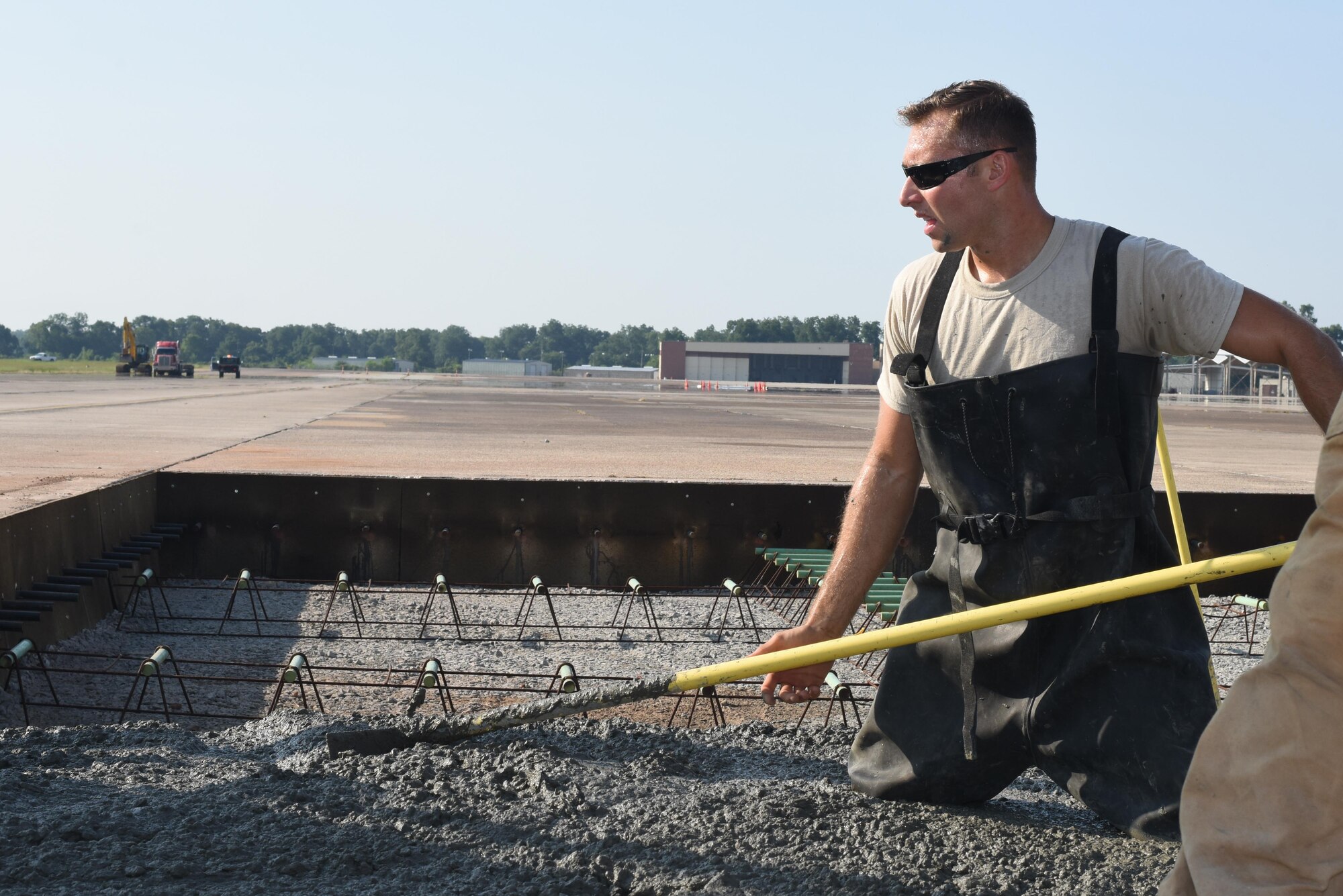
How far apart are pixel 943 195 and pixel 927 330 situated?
371 millimetres

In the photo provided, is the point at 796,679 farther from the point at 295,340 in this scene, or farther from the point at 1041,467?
the point at 295,340

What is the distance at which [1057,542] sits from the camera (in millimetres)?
3139

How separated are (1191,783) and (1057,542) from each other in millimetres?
1584

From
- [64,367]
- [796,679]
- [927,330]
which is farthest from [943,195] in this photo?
[64,367]

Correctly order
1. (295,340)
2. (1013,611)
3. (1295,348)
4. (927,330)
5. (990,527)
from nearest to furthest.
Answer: (1013,611) → (1295,348) → (990,527) → (927,330) → (295,340)

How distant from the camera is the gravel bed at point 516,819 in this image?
2.83m

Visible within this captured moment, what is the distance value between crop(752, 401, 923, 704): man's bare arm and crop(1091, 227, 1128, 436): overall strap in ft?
1.76

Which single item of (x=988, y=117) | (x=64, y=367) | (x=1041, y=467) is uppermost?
(x=988, y=117)

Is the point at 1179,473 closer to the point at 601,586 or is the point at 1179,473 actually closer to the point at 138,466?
the point at 601,586

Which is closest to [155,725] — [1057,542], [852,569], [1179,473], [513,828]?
[513,828]

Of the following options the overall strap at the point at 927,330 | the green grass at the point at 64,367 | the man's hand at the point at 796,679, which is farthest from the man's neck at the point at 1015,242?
the green grass at the point at 64,367

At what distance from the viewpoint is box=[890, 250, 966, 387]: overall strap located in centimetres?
328

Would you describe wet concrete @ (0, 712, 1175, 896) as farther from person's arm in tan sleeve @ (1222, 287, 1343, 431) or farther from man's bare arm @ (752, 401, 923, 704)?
person's arm in tan sleeve @ (1222, 287, 1343, 431)

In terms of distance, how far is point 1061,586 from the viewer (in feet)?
10.3
